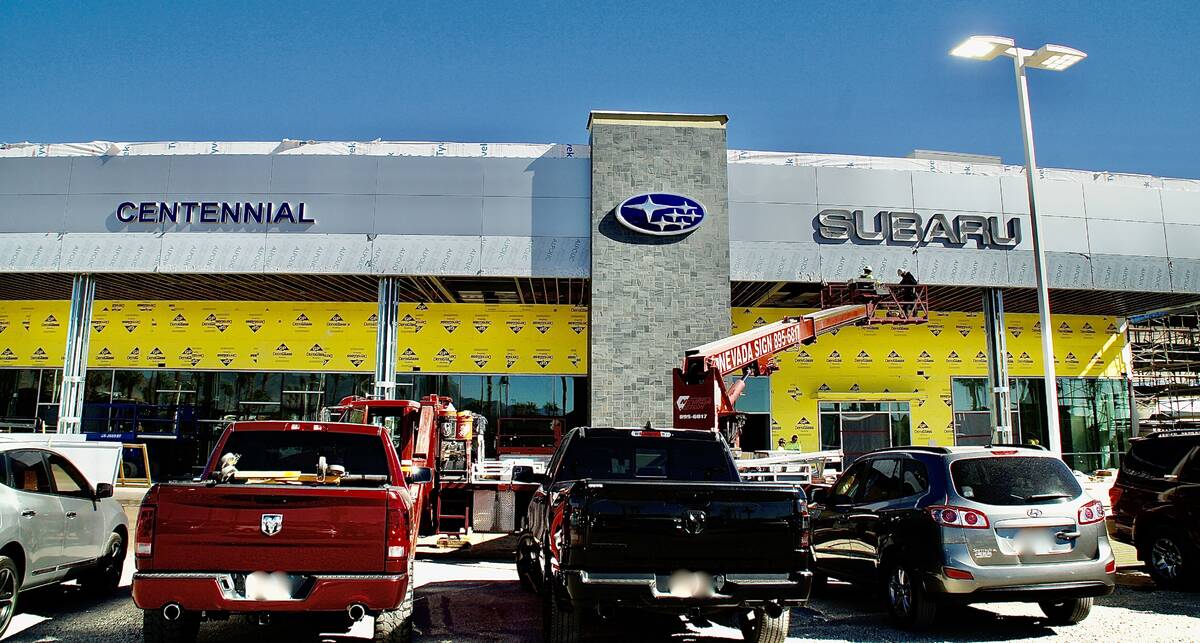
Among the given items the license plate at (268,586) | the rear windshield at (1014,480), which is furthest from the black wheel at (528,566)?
the rear windshield at (1014,480)

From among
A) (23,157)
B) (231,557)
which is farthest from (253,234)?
(231,557)

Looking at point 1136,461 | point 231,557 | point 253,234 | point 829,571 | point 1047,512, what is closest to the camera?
point 231,557

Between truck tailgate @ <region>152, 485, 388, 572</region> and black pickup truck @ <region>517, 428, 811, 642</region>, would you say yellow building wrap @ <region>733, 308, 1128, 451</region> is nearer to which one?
black pickup truck @ <region>517, 428, 811, 642</region>

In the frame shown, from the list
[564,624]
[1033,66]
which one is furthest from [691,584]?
[1033,66]

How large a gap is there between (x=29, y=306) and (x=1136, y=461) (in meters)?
29.5

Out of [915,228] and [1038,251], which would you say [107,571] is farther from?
[915,228]

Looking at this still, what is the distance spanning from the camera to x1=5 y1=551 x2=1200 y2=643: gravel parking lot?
7.29m

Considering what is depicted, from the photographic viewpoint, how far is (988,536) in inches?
283

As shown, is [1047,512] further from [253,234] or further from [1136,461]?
[253,234]

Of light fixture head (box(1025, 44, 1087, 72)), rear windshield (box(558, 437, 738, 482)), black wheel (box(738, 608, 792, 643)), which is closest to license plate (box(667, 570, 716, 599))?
black wheel (box(738, 608, 792, 643))

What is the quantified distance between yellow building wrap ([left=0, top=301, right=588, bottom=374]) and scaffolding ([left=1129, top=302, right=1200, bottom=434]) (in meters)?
19.1

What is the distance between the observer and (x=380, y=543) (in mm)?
5848

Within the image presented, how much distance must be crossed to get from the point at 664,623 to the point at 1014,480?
11.4ft

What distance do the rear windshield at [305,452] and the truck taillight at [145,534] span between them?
168 cm
